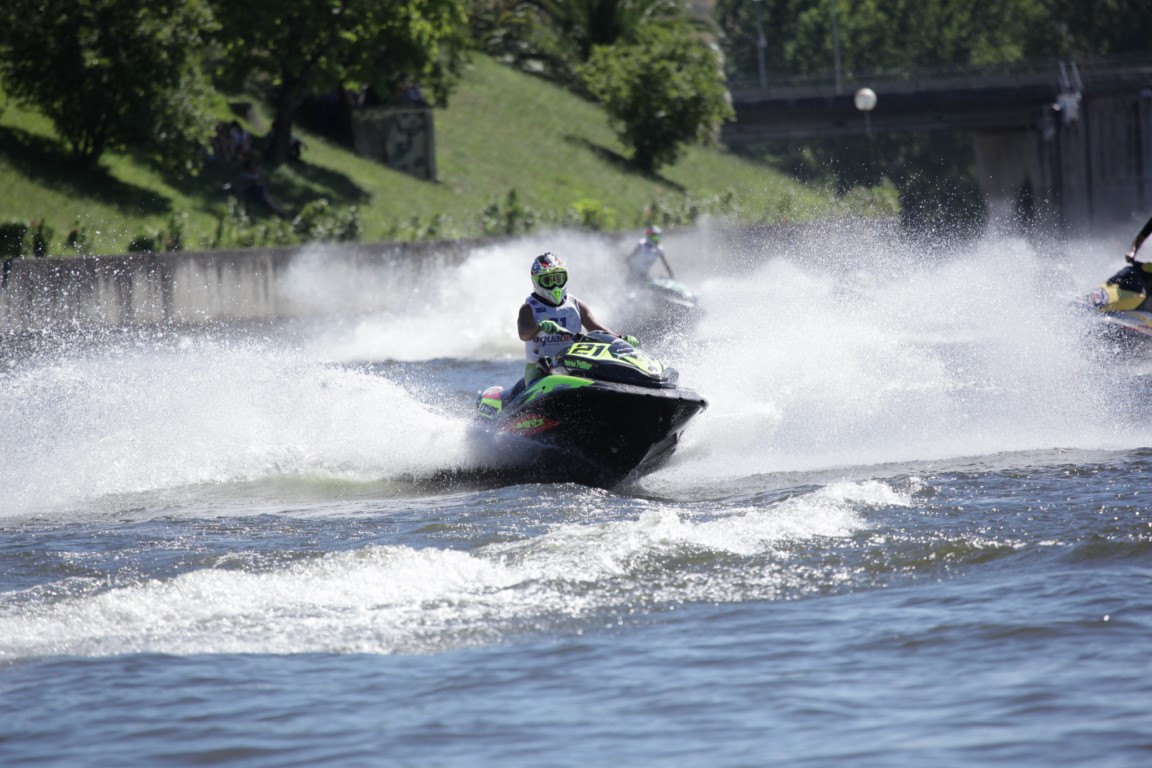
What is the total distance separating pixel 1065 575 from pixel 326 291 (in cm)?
2194

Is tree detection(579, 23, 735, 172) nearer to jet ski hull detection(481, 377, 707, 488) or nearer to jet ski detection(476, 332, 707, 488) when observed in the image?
jet ski detection(476, 332, 707, 488)

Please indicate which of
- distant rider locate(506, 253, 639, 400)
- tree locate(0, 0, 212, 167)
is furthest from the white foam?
tree locate(0, 0, 212, 167)

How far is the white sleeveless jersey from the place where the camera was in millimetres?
12203

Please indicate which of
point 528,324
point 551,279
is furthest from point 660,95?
point 528,324

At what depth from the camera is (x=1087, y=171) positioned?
59.6 m

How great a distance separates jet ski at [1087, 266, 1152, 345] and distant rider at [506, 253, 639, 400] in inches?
276

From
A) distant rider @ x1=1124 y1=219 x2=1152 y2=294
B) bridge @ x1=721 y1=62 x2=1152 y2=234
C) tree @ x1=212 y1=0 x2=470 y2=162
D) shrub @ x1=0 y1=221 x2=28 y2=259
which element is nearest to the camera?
distant rider @ x1=1124 y1=219 x2=1152 y2=294

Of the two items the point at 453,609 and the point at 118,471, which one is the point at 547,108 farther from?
the point at 453,609

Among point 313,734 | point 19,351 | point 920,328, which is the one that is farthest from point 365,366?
point 313,734

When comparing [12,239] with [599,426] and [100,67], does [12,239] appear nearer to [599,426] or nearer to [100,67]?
[100,67]

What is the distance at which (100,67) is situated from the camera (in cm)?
2872

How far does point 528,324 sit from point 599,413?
1.08 meters

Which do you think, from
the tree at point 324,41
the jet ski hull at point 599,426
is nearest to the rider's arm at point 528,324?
the jet ski hull at point 599,426

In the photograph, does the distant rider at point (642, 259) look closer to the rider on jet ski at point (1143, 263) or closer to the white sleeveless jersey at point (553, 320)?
the rider on jet ski at point (1143, 263)
